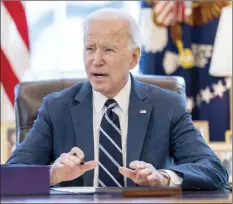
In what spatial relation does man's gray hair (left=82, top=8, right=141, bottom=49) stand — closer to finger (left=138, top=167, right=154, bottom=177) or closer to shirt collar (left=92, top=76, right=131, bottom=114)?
shirt collar (left=92, top=76, right=131, bottom=114)

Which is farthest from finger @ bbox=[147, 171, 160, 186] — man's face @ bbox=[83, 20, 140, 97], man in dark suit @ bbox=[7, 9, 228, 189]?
man's face @ bbox=[83, 20, 140, 97]

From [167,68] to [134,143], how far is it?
7.32 feet

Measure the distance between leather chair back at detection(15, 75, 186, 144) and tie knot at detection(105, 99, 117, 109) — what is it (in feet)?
1.20

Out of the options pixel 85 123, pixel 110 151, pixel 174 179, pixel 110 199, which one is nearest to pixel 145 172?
pixel 174 179

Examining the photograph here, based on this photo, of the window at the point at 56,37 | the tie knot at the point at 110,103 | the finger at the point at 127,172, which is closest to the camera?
the finger at the point at 127,172

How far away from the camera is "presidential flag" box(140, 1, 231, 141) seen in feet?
16.6

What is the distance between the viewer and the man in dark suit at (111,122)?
2912 mm

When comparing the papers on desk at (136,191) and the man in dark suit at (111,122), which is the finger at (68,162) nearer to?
the papers on desk at (136,191)

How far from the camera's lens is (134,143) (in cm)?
295

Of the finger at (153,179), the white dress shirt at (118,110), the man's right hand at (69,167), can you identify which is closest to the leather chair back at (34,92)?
the white dress shirt at (118,110)

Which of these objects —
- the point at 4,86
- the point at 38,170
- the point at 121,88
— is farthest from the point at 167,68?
the point at 38,170

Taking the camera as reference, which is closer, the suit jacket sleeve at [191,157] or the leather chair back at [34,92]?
A: the suit jacket sleeve at [191,157]

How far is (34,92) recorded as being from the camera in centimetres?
330

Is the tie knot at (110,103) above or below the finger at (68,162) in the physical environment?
above
